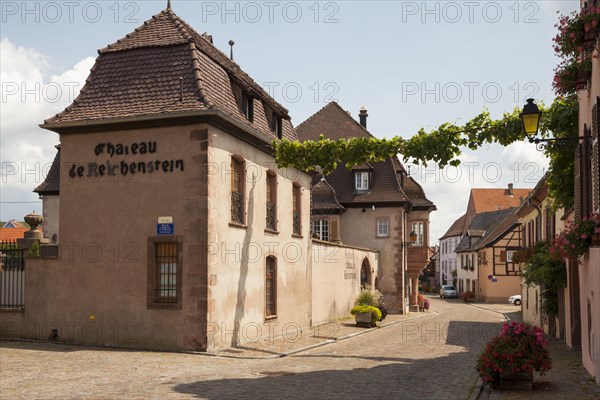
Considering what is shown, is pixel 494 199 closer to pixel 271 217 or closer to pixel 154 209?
pixel 271 217

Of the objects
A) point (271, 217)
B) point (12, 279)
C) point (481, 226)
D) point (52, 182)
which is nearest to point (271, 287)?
point (271, 217)

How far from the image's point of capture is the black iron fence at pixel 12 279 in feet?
63.6

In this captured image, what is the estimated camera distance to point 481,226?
78375 mm

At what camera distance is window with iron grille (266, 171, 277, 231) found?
73.4 feet

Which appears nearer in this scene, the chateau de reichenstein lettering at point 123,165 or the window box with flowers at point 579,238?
the window box with flowers at point 579,238

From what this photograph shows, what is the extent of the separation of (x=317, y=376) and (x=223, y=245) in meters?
5.73

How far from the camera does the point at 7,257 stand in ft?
64.5


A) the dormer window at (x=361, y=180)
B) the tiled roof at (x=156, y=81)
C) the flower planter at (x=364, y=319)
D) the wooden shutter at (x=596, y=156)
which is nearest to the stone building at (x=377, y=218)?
the dormer window at (x=361, y=180)

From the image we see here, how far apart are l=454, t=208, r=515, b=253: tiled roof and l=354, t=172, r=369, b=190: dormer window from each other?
33979mm

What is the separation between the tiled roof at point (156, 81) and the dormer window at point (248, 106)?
379mm

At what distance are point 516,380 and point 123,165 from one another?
36.7 feet

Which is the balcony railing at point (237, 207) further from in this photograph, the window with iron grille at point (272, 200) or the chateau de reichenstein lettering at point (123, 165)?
the window with iron grille at point (272, 200)

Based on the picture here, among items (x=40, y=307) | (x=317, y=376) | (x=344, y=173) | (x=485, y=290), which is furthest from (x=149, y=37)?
(x=485, y=290)

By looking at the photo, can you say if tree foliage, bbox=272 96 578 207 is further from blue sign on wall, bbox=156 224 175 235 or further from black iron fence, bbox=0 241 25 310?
black iron fence, bbox=0 241 25 310
